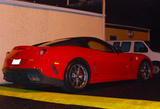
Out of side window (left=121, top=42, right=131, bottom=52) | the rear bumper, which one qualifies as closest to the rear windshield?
the rear bumper

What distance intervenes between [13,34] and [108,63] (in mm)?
3400

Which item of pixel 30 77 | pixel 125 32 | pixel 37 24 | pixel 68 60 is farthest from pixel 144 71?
pixel 125 32

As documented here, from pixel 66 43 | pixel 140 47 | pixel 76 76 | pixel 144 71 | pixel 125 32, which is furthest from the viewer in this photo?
pixel 125 32

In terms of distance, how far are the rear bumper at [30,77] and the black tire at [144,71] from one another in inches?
134

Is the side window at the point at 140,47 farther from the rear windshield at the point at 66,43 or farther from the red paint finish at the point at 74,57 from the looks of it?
the rear windshield at the point at 66,43

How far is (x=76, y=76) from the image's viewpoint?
8203 millimetres

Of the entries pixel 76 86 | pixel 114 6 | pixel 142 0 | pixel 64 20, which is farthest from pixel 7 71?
pixel 142 0

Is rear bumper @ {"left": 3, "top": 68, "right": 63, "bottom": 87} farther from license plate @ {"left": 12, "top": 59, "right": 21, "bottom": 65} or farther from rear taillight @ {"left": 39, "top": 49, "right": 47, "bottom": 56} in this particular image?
rear taillight @ {"left": 39, "top": 49, "right": 47, "bottom": 56}

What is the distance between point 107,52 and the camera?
917 centimetres

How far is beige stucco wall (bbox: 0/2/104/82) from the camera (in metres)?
10.6

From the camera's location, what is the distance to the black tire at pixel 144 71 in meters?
10.5

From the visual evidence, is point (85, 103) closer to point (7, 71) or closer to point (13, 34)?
point (7, 71)

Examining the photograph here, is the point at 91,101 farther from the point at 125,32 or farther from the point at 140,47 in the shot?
the point at 125,32

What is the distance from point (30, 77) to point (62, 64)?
0.76 metres
